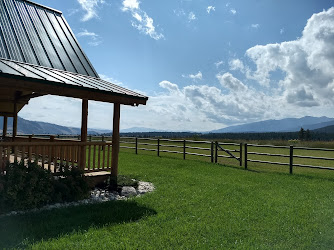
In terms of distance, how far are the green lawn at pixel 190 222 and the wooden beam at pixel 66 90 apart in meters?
2.87

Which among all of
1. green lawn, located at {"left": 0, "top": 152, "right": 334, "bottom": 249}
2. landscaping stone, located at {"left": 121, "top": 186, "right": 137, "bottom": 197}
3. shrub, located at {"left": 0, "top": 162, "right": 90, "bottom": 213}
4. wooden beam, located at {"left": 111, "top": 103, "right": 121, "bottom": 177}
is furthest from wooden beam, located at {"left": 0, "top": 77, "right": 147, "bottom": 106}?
green lawn, located at {"left": 0, "top": 152, "right": 334, "bottom": 249}

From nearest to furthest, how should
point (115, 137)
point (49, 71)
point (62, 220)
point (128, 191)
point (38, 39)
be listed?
1. point (62, 220)
2. point (49, 71)
3. point (128, 191)
4. point (115, 137)
5. point (38, 39)

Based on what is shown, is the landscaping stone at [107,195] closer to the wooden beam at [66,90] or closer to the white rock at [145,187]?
the white rock at [145,187]

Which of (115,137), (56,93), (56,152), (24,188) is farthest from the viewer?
(115,137)

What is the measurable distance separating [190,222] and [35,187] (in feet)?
12.4

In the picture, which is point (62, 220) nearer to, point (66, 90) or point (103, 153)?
point (66, 90)

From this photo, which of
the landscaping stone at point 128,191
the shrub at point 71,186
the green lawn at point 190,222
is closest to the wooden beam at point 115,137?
the landscaping stone at point 128,191

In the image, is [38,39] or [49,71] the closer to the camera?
[49,71]

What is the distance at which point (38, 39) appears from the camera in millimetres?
10320

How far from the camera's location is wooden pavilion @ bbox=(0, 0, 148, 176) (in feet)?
23.3

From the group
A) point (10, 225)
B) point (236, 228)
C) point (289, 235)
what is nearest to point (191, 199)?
point (236, 228)

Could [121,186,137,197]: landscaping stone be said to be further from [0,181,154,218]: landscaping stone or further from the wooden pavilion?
the wooden pavilion

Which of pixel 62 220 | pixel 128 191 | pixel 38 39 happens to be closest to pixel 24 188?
pixel 62 220

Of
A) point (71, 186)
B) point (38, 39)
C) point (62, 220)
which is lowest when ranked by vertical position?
point (62, 220)
